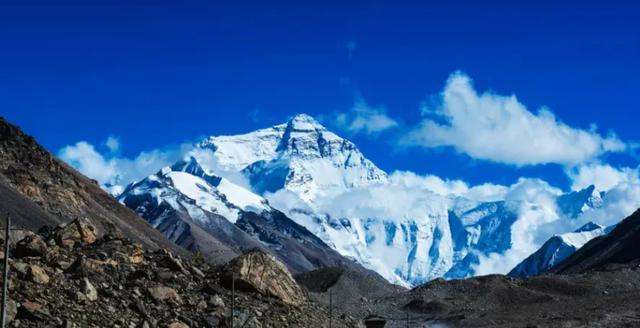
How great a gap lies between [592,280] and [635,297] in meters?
19.8

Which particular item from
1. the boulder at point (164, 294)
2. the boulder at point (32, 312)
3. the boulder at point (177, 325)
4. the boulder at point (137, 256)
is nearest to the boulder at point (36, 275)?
the boulder at point (32, 312)

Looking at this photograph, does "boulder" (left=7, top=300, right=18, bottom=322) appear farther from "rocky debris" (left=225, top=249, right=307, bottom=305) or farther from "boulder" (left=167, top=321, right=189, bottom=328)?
"rocky debris" (left=225, top=249, right=307, bottom=305)

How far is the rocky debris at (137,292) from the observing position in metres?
28.2

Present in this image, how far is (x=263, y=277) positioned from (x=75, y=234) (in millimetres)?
7289

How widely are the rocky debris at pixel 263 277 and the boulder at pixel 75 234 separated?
17.7 feet

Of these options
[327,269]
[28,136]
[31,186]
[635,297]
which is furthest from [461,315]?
[28,136]

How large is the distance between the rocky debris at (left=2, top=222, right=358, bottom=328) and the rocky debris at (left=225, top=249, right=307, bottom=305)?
47 mm

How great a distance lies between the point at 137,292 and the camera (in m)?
31.3

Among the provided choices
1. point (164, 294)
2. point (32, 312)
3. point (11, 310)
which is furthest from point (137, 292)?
point (11, 310)

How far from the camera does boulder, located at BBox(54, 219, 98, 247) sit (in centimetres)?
3494

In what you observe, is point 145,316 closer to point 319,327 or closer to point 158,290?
point 158,290

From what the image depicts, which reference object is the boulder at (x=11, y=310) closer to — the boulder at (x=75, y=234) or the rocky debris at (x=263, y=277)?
the boulder at (x=75, y=234)

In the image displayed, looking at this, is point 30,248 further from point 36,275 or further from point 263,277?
point 263,277

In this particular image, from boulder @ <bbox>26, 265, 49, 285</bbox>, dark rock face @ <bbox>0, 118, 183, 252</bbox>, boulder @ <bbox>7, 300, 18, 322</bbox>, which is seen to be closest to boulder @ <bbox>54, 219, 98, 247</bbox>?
boulder @ <bbox>26, 265, 49, 285</bbox>
